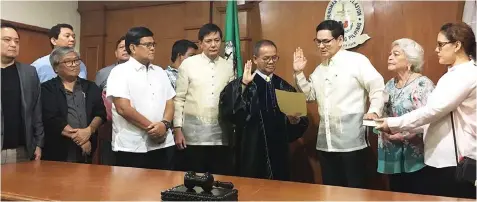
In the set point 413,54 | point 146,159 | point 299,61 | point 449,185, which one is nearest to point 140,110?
point 146,159

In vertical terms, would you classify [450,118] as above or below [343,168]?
above

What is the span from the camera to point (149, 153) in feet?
8.56

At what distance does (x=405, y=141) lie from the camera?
238cm

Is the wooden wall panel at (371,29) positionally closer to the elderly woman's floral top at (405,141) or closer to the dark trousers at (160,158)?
the elderly woman's floral top at (405,141)

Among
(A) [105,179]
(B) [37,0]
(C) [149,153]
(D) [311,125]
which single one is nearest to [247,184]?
(A) [105,179]

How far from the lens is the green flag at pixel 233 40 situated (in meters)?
2.97

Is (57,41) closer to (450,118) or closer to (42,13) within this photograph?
(42,13)

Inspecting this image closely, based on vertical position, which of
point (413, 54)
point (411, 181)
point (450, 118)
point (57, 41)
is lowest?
point (411, 181)

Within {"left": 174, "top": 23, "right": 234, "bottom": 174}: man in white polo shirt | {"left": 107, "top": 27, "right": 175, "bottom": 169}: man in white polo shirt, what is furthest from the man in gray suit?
{"left": 174, "top": 23, "right": 234, "bottom": 174}: man in white polo shirt

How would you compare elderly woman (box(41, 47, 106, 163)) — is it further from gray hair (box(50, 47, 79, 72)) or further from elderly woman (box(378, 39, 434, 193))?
elderly woman (box(378, 39, 434, 193))

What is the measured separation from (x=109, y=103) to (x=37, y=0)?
81.4 inches

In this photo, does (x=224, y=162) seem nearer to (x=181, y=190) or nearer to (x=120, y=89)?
(x=120, y=89)

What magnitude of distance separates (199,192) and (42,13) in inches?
146

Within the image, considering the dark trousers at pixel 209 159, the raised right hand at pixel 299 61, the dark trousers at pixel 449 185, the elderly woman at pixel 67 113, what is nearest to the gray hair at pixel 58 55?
the elderly woman at pixel 67 113
